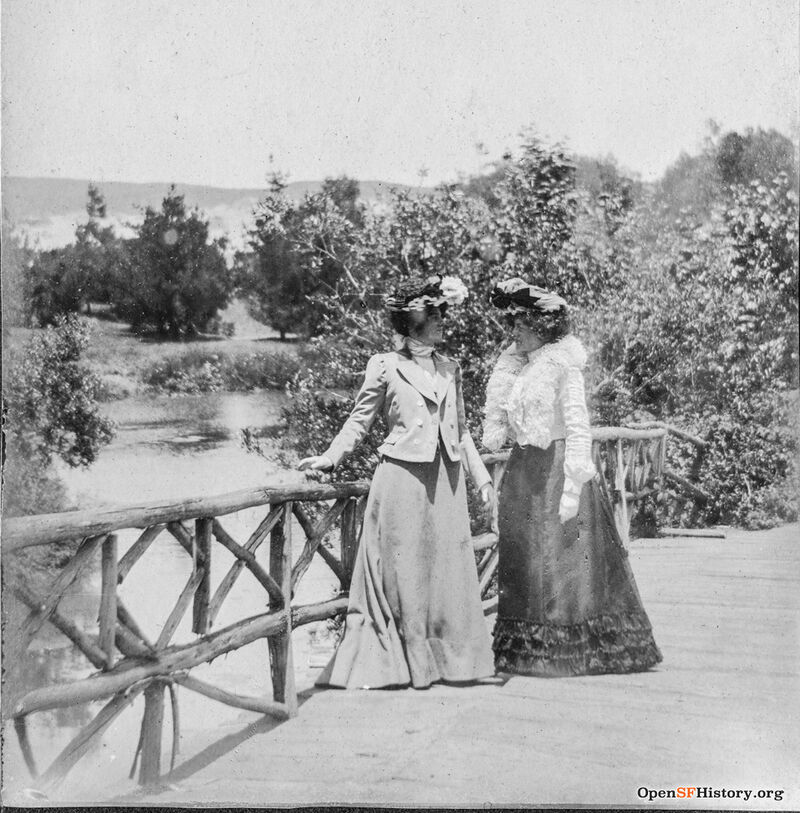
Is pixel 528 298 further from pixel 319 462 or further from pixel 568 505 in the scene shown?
pixel 319 462

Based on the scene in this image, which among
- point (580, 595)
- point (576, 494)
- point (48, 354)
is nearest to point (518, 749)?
point (580, 595)

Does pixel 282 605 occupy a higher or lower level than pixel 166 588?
lower

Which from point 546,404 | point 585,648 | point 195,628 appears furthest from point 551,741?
point 195,628

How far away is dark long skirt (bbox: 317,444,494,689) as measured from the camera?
4391mm

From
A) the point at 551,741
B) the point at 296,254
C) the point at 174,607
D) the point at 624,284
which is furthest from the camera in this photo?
the point at 624,284

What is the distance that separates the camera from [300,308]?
535 cm

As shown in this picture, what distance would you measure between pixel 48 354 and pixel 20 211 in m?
0.64

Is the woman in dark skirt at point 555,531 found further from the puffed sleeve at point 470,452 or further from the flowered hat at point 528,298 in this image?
the puffed sleeve at point 470,452

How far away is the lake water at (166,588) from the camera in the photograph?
156 inches

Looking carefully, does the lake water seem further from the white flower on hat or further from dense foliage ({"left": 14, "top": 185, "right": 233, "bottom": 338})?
the white flower on hat

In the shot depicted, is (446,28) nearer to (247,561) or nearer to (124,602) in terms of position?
(247,561)

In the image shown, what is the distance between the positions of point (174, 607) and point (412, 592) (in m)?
1.05

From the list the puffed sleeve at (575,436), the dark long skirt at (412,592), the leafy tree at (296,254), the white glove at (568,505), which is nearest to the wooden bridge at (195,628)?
the dark long skirt at (412,592)

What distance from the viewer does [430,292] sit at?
14.5ft
